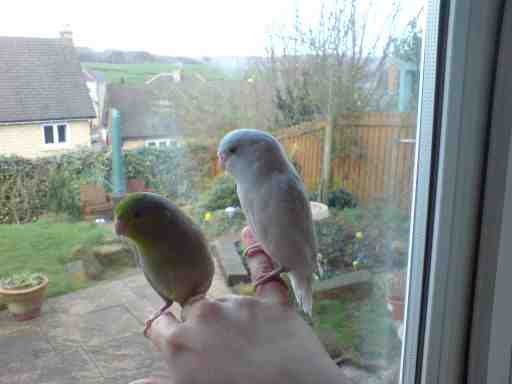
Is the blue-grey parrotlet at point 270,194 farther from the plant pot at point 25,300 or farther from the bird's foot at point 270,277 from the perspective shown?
the plant pot at point 25,300

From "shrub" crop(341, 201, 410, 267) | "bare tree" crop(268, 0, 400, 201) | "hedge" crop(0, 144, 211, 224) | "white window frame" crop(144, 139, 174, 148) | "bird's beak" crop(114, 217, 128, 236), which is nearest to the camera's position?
"bird's beak" crop(114, 217, 128, 236)

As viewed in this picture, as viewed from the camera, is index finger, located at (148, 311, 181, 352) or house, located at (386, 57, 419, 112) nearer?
index finger, located at (148, 311, 181, 352)

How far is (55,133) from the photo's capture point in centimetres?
69

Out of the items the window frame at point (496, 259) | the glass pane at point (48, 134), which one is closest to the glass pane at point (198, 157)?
the glass pane at point (48, 134)

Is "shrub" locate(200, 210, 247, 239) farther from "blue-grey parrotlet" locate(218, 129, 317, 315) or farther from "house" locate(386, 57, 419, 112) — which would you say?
"house" locate(386, 57, 419, 112)

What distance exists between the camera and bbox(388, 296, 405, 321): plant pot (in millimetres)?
1040

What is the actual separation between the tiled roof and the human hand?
1.08 feet

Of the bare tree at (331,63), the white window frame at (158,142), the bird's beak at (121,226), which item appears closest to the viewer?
the bird's beak at (121,226)

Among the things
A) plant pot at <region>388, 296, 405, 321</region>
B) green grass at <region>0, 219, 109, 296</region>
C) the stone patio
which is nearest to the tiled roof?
green grass at <region>0, 219, 109, 296</region>

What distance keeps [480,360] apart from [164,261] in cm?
73

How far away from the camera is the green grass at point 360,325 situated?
96 cm

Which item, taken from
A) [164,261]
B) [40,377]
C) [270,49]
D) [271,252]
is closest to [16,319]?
[40,377]

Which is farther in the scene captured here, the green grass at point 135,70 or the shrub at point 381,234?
the shrub at point 381,234

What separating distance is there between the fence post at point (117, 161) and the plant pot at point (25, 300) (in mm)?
163
